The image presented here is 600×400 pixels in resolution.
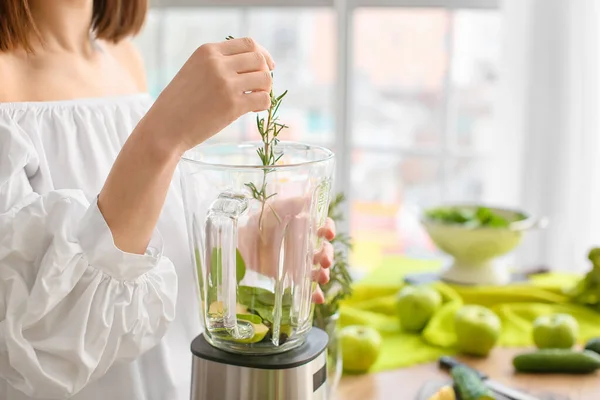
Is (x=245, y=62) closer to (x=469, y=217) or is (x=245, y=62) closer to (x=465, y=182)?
(x=469, y=217)

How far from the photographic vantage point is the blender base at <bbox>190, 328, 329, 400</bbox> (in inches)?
31.7

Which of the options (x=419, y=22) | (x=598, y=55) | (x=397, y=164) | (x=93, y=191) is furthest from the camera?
(x=397, y=164)

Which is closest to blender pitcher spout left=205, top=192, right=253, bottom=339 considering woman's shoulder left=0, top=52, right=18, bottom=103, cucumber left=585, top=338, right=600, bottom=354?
woman's shoulder left=0, top=52, right=18, bottom=103

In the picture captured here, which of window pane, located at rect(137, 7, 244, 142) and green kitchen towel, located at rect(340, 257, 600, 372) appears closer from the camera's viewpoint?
green kitchen towel, located at rect(340, 257, 600, 372)

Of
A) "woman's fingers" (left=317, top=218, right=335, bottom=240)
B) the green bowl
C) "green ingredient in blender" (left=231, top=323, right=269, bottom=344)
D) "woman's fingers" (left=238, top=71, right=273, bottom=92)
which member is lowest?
the green bowl

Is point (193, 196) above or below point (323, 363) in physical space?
above

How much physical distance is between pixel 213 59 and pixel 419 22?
226 centimetres

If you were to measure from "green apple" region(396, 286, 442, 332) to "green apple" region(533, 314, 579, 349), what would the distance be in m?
0.19

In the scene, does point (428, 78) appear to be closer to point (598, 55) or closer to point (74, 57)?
point (598, 55)

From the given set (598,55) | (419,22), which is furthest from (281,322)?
(419,22)

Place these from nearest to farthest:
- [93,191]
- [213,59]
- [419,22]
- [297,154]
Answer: [213,59], [297,154], [93,191], [419,22]

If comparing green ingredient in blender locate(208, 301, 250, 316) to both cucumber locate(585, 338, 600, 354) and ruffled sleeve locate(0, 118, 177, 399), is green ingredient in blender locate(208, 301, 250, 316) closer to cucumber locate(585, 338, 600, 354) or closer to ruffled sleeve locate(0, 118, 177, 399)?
ruffled sleeve locate(0, 118, 177, 399)

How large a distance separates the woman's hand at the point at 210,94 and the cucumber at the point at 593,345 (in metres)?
0.84

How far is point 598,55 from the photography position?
7.10 ft
